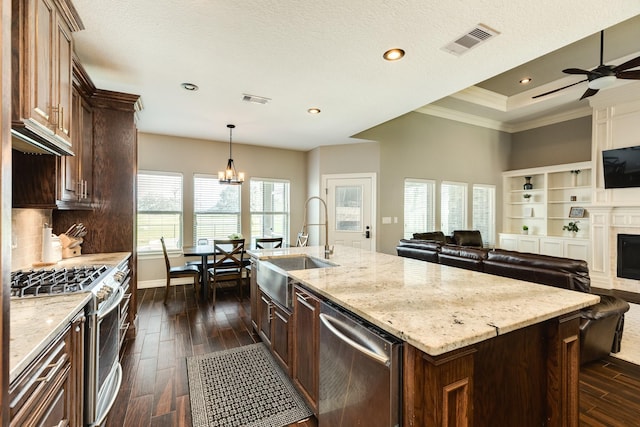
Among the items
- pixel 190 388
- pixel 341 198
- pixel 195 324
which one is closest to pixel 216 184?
pixel 341 198

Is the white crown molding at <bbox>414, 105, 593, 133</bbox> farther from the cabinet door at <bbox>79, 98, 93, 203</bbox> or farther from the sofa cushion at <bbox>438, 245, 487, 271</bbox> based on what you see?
the cabinet door at <bbox>79, 98, 93, 203</bbox>

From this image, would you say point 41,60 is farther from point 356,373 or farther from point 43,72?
point 356,373

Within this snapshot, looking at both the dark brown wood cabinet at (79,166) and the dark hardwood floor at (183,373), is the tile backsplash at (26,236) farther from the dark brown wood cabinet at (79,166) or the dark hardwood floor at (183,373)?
the dark hardwood floor at (183,373)

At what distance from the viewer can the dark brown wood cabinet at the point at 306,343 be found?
1.76 m

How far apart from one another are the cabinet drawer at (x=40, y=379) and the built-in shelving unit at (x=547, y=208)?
7.56 m

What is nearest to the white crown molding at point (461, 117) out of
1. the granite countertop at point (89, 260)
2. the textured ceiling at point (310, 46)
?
the textured ceiling at point (310, 46)

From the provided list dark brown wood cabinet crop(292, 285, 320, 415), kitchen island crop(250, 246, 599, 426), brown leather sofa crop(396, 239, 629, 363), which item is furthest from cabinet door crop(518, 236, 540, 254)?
dark brown wood cabinet crop(292, 285, 320, 415)

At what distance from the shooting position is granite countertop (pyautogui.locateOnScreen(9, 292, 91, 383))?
3.22ft

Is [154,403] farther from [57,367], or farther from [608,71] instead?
[608,71]

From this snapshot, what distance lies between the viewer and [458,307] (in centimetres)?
132

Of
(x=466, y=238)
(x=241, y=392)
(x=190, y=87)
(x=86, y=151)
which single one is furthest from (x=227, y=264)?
(x=466, y=238)

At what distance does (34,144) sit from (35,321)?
1133 millimetres

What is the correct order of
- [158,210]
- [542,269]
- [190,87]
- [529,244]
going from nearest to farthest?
[542,269], [190,87], [158,210], [529,244]

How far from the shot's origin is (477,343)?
3.93 feet
